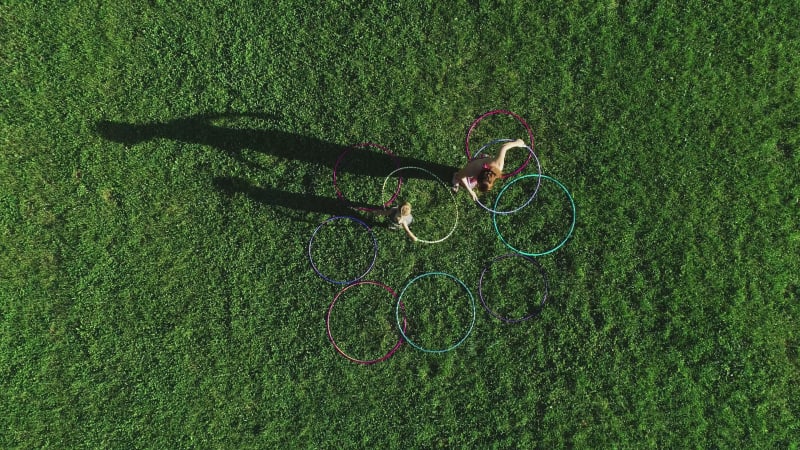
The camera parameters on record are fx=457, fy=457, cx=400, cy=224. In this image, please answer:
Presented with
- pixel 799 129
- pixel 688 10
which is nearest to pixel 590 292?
pixel 799 129

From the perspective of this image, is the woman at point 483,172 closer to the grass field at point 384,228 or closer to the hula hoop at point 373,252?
the grass field at point 384,228

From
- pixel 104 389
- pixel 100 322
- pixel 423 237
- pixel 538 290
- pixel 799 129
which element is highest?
pixel 799 129

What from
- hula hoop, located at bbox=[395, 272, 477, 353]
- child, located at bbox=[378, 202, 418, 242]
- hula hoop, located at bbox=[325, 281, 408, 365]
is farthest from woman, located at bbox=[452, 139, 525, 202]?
hula hoop, located at bbox=[325, 281, 408, 365]

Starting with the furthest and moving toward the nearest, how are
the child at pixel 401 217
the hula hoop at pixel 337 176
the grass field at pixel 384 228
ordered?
the hula hoop at pixel 337 176 < the grass field at pixel 384 228 < the child at pixel 401 217

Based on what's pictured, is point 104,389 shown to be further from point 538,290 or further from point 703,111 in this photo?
point 703,111

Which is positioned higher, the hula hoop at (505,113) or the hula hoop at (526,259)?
the hula hoop at (505,113)

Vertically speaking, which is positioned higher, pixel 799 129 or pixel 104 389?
pixel 799 129

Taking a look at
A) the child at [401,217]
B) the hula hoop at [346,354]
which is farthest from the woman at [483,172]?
the hula hoop at [346,354]
